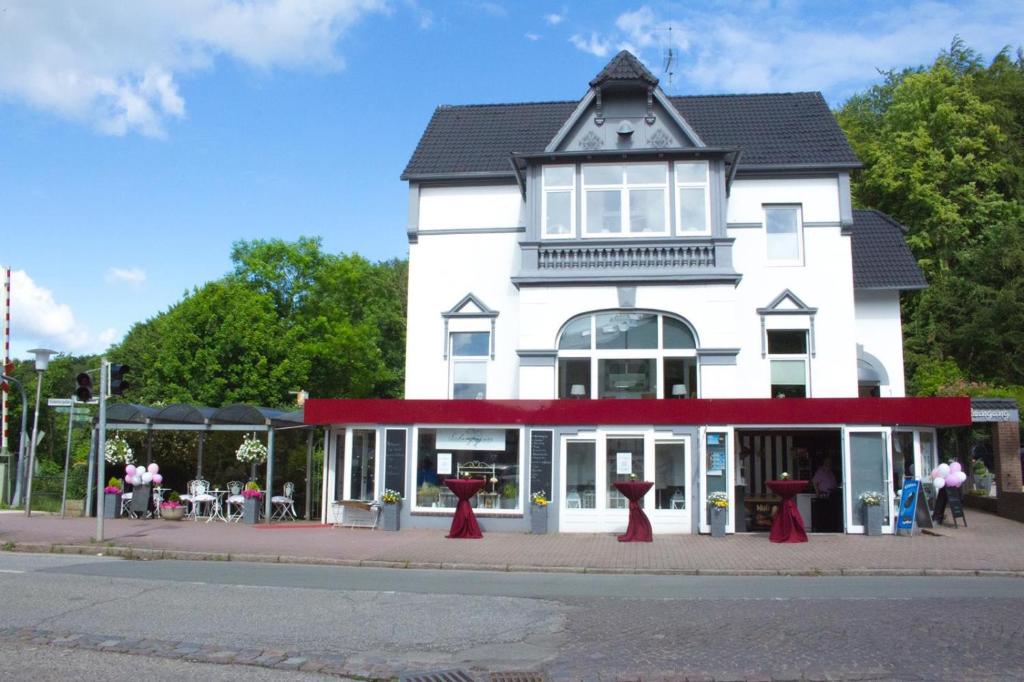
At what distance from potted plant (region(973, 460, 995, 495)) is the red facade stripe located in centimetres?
804

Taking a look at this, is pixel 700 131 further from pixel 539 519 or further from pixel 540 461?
pixel 539 519

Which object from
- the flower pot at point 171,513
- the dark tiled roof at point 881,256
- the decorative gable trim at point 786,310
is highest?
the dark tiled roof at point 881,256

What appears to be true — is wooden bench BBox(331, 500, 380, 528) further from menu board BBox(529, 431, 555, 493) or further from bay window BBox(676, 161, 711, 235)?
bay window BBox(676, 161, 711, 235)

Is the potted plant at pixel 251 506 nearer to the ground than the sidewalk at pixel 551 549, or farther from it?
farther from it

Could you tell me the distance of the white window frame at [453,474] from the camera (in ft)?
71.3

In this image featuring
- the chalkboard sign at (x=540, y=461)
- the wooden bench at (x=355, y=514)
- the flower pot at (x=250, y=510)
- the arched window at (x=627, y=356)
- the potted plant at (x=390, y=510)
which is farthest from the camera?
the arched window at (x=627, y=356)

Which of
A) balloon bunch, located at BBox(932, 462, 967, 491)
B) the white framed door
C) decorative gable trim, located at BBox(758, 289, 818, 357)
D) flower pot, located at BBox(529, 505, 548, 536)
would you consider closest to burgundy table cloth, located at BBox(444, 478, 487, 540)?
flower pot, located at BBox(529, 505, 548, 536)

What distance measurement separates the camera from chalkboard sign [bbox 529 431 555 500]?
21.5 meters

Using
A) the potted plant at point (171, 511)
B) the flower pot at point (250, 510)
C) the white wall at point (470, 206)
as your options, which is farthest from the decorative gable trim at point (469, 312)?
the potted plant at point (171, 511)

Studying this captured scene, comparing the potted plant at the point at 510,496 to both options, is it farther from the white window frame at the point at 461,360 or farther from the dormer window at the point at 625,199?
the dormer window at the point at 625,199

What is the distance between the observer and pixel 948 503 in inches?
896

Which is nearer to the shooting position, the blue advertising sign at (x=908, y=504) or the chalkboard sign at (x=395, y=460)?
the blue advertising sign at (x=908, y=504)

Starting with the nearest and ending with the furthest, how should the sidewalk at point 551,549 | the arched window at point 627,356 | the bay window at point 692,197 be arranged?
the sidewalk at point 551,549
the arched window at point 627,356
the bay window at point 692,197

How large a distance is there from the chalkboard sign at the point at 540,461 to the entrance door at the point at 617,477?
347mm
